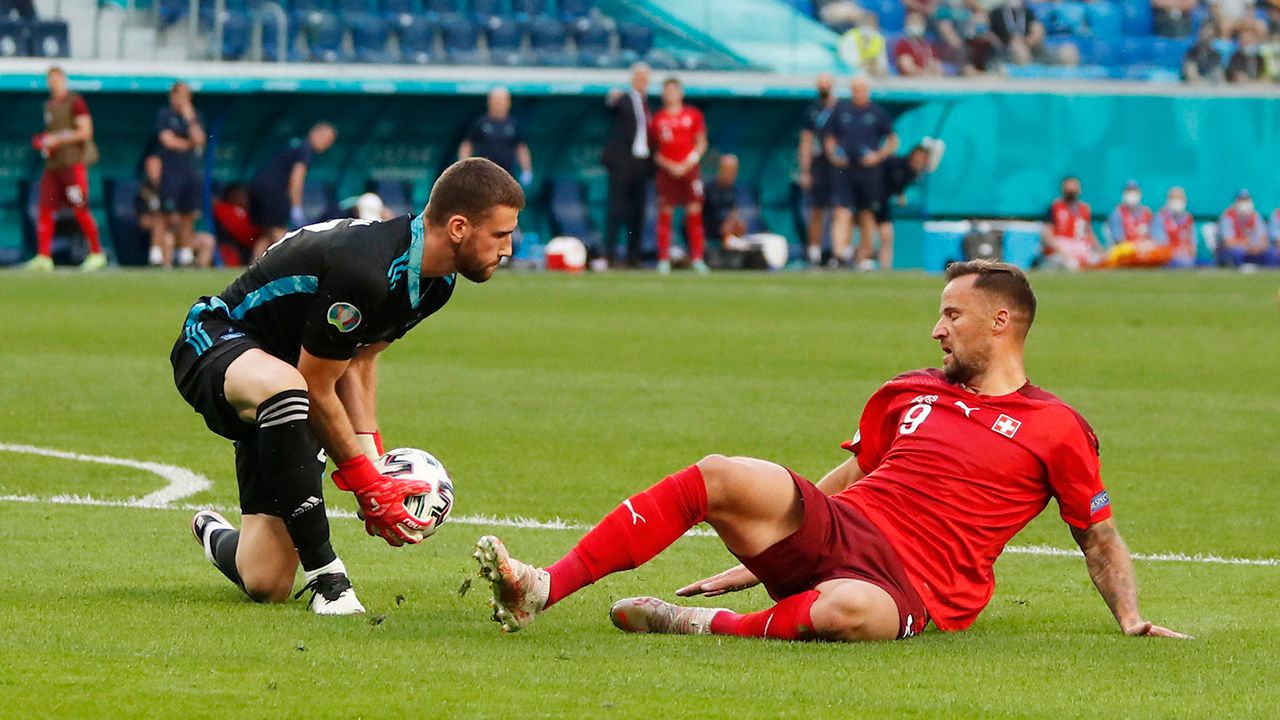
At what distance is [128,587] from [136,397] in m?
5.94

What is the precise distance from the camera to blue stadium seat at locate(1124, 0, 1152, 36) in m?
37.3

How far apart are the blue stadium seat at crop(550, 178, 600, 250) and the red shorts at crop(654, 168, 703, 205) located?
11.5ft

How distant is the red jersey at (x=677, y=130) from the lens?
2573cm

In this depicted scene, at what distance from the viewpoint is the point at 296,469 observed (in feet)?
18.9

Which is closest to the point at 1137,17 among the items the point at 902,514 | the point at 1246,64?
the point at 1246,64

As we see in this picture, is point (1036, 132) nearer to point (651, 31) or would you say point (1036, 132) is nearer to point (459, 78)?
point (651, 31)

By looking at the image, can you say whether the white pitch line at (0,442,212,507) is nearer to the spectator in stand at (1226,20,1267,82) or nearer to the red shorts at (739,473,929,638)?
the red shorts at (739,473,929,638)

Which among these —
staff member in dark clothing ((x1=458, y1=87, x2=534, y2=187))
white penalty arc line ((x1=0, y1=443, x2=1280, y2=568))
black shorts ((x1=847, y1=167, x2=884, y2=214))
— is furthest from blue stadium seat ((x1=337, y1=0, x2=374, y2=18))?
white penalty arc line ((x1=0, y1=443, x2=1280, y2=568))

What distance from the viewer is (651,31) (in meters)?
29.9

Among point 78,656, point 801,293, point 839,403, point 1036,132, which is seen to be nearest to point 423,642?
point 78,656

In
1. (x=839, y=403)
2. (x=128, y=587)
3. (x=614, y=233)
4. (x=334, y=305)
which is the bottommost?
(x=614, y=233)

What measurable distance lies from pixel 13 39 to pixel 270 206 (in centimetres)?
375

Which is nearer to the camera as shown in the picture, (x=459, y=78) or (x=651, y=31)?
(x=459, y=78)

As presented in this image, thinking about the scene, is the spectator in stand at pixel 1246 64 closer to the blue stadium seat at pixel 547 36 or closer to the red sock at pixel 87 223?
the blue stadium seat at pixel 547 36
